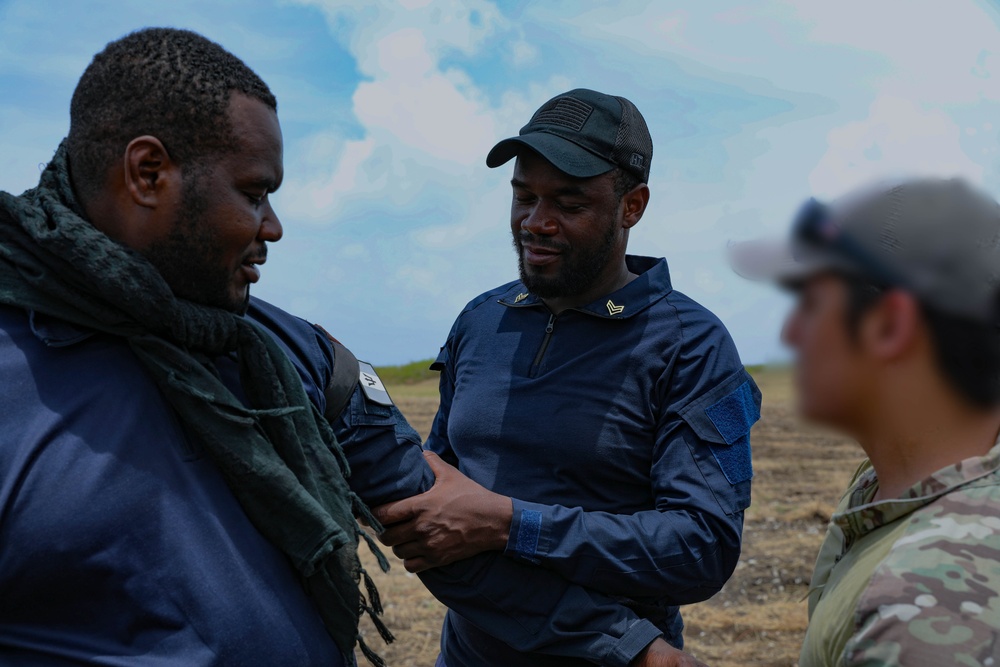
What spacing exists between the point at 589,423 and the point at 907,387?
1.05 m

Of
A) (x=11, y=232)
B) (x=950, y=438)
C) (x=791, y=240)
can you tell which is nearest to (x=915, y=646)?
(x=950, y=438)

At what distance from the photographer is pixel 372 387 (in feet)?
6.81

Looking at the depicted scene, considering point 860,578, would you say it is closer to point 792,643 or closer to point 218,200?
point 218,200

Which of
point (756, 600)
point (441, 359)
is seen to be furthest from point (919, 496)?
point (756, 600)

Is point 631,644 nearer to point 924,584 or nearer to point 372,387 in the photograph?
point 372,387

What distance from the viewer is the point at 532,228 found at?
A: 2566 millimetres

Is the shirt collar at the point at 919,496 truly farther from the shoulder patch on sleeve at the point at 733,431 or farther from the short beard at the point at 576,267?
the short beard at the point at 576,267

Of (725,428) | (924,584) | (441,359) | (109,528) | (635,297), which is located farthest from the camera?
(441,359)

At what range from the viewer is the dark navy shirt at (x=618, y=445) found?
218 cm

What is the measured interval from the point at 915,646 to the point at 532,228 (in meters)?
1.61

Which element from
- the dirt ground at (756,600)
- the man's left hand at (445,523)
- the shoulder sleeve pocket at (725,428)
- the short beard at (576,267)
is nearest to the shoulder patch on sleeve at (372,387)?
the man's left hand at (445,523)

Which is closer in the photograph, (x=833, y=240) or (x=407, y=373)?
(x=833, y=240)

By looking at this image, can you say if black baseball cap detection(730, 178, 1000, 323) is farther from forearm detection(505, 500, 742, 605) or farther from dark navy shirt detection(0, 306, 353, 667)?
dark navy shirt detection(0, 306, 353, 667)

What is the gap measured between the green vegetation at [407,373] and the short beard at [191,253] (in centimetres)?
2783
